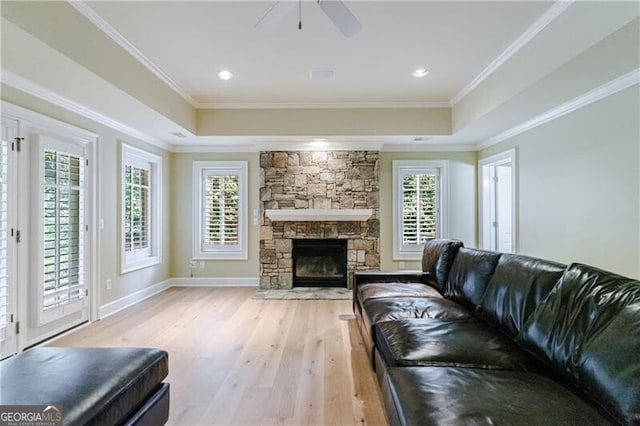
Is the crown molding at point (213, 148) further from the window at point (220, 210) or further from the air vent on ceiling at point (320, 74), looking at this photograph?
the air vent on ceiling at point (320, 74)

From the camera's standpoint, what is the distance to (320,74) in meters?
3.71

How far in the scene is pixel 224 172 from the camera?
5812 millimetres

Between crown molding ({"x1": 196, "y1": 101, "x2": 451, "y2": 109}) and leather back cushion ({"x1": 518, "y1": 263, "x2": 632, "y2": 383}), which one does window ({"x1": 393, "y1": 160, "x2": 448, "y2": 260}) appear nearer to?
crown molding ({"x1": 196, "y1": 101, "x2": 451, "y2": 109})

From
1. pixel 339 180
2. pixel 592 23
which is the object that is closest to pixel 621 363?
pixel 592 23

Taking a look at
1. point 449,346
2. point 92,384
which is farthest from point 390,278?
point 92,384

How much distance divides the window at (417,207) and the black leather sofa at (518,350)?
3.09 m

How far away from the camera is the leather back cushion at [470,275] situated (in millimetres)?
2609

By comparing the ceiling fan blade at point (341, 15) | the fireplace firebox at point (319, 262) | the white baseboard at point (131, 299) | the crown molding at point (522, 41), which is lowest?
the white baseboard at point (131, 299)

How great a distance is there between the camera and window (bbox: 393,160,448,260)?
5.75 meters

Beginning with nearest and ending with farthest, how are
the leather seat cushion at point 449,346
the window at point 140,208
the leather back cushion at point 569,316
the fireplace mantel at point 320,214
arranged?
the leather back cushion at point 569,316 < the leather seat cushion at point 449,346 < the window at point 140,208 < the fireplace mantel at point 320,214

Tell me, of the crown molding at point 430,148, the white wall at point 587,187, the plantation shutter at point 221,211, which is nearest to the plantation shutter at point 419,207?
the crown molding at point 430,148

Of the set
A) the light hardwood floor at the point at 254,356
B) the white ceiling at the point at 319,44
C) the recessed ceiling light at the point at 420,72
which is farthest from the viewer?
the recessed ceiling light at the point at 420,72

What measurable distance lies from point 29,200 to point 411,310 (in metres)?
3.70

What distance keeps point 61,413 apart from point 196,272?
189 inches
